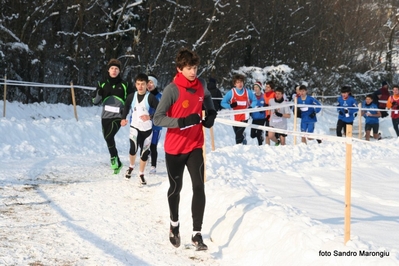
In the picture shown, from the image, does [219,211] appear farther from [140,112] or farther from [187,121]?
[140,112]

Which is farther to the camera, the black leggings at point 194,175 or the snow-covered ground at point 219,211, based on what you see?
the black leggings at point 194,175

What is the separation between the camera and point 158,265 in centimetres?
489

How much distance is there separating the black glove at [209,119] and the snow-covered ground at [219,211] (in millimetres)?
1117

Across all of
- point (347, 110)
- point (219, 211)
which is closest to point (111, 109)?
point (219, 211)

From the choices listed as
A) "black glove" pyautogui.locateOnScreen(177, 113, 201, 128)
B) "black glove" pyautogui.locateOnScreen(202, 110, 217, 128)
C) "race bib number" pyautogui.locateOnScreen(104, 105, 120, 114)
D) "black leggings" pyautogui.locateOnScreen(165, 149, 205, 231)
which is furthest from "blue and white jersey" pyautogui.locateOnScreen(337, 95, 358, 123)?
"black glove" pyautogui.locateOnScreen(177, 113, 201, 128)

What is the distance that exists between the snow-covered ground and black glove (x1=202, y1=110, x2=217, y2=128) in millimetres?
1117

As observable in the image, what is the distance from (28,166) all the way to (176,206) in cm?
562

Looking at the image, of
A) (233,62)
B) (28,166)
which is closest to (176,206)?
(28,166)

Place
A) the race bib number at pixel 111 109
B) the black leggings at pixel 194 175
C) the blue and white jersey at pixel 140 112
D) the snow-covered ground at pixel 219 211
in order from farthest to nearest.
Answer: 1. the race bib number at pixel 111 109
2. the blue and white jersey at pixel 140 112
3. the black leggings at pixel 194 175
4. the snow-covered ground at pixel 219 211

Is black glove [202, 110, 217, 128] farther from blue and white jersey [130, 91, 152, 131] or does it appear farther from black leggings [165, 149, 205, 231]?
blue and white jersey [130, 91, 152, 131]

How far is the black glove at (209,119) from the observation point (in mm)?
5398

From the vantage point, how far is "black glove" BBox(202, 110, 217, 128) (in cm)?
540

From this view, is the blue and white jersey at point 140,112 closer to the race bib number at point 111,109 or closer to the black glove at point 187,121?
the race bib number at point 111,109

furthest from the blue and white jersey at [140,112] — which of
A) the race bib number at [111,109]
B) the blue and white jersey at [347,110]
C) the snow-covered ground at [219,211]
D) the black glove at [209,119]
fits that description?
the blue and white jersey at [347,110]
